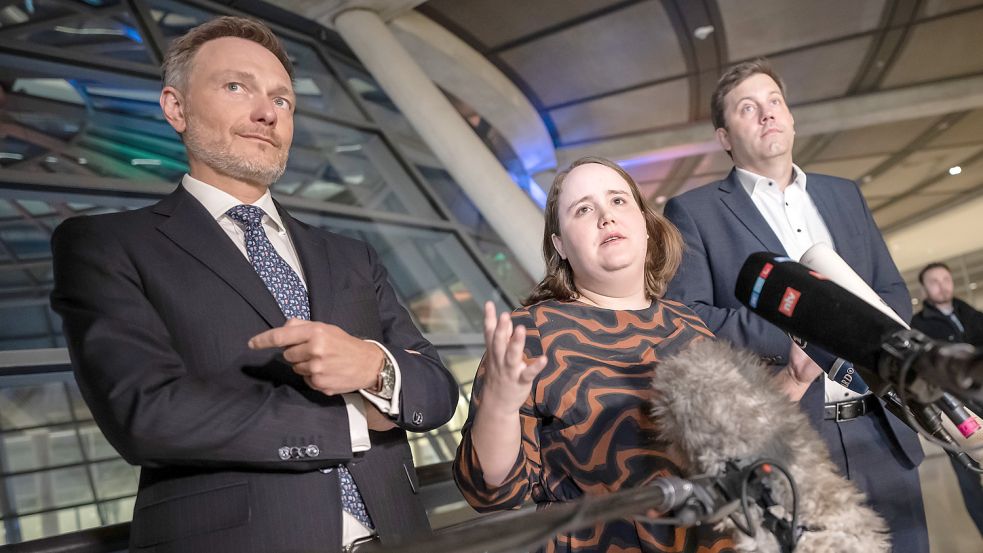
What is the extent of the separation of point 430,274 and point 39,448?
10.5 ft

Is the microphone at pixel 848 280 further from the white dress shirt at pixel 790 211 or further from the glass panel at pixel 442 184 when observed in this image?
the glass panel at pixel 442 184

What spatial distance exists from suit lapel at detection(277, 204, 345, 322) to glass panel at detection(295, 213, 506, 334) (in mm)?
3344

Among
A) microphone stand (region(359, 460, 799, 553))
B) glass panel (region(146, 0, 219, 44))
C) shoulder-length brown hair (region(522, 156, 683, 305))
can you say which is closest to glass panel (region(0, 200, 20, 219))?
glass panel (region(146, 0, 219, 44))

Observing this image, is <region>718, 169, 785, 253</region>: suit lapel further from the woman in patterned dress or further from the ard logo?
the ard logo

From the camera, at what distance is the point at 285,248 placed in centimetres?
171

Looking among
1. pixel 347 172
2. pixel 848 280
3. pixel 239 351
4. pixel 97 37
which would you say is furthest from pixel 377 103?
pixel 848 280

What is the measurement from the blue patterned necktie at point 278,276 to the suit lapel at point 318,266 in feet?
0.08

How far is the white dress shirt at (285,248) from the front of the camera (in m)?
1.47

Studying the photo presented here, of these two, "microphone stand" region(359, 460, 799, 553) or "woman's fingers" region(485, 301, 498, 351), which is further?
"woman's fingers" region(485, 301, 498, 351)

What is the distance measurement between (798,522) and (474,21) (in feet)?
26.7

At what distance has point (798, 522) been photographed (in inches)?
43.5

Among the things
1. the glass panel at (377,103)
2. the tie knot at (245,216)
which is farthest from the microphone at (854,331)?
the glass panel at (377,103)

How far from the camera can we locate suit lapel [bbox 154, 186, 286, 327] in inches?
58.7

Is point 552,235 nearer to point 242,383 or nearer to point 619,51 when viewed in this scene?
point 242,383
